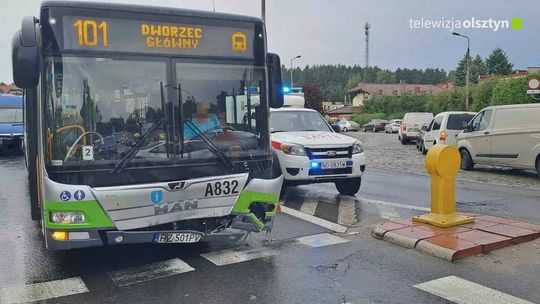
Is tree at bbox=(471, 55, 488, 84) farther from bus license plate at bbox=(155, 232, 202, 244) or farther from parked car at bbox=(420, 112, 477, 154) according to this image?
bus license plate at bbox=(155, 232, 202, 244)

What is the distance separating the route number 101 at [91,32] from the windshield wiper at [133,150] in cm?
95

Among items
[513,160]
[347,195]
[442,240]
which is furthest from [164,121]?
[513,160]

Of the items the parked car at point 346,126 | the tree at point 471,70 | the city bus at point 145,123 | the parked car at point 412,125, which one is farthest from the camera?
the tree at point 471,70

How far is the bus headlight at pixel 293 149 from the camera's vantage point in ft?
31.4

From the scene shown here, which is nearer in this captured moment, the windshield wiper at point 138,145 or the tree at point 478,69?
the windshield wiper at point 138,145

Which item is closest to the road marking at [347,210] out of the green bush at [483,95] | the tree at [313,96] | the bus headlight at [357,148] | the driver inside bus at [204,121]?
the bus headlight at [357,148]

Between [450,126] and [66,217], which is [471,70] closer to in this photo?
[450,126]

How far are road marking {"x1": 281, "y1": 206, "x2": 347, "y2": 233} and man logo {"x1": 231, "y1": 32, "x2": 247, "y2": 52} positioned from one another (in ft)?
10.00

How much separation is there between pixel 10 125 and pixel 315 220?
19.3 meters

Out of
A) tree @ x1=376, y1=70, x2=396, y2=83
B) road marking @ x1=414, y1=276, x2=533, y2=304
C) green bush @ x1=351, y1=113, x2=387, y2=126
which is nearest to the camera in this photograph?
road marking @ x1=414, y1=276, x2=533, y2=304

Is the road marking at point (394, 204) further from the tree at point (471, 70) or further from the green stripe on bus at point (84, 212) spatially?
the tree at point (471, 70)

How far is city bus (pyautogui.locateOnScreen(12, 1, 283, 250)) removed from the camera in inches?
194

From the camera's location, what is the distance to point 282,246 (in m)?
6.58

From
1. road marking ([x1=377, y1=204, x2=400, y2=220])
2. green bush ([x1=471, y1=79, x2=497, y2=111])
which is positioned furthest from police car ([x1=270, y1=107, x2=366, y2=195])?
green bush ([x1=471, y1=79, x2=497, y2=111])
